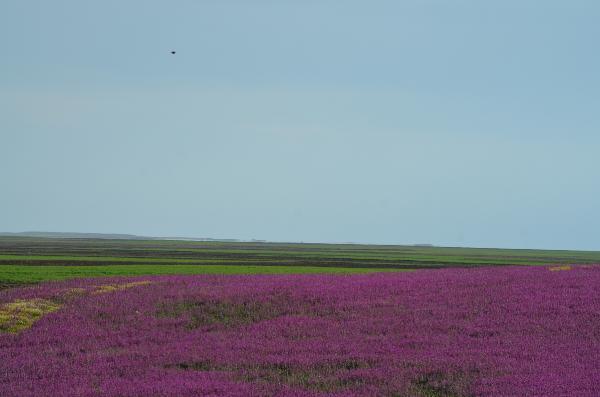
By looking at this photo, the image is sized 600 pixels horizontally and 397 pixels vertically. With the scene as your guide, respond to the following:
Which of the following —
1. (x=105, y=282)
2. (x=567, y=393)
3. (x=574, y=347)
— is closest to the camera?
(x=567, y=393)

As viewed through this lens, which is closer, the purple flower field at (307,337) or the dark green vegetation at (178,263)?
the purple flower field at (307,337)

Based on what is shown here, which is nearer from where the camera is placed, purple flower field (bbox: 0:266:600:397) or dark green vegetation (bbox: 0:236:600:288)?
purple flower field (bbox: 0:266:600:397)

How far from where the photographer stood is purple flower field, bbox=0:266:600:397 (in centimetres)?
1505

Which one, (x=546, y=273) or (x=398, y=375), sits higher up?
(x=546, y=273)

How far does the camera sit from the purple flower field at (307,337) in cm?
1505

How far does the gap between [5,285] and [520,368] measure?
32.8 m

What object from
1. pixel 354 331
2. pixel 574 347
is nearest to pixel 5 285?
pixel 354 331

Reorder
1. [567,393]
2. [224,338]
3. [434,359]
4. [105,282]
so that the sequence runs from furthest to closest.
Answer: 1. [105,282]
2. [224,338]
3. [434,359]
4. [567,393]

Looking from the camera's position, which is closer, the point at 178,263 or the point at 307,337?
the point at 307,337

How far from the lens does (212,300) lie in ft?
83.6

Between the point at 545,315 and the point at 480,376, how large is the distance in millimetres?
7937

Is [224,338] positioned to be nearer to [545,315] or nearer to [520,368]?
[520,368]

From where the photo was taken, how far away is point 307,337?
20.4 metres

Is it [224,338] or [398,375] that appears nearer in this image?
[398,375]
